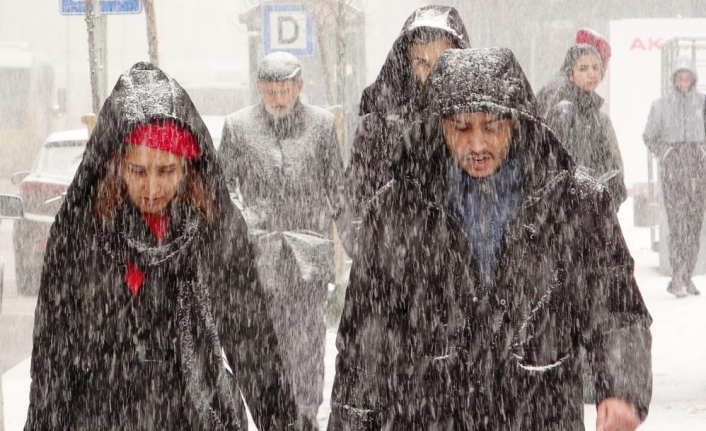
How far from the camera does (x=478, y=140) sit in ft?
12.0

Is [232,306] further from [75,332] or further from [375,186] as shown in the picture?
[375,186]

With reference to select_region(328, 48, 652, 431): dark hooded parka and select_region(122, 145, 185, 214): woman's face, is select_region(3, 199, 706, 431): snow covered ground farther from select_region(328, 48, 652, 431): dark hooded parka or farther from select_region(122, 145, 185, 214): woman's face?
select_region(122, 145, 185, 214): woman's face

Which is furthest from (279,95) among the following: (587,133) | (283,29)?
(283,29)

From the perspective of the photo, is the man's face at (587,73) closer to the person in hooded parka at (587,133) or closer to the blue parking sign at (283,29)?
the person in hooded parka at (587,133)

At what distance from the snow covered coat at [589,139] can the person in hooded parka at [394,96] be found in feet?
6.17

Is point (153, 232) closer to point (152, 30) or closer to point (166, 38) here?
point (152, 30)

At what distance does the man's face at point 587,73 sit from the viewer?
26.2ft

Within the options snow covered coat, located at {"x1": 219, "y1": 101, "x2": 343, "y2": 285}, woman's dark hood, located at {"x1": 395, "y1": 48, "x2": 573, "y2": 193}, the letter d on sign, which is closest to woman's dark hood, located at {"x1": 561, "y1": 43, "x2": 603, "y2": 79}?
snow covered coat, located at {"x1": 219, "y1": 101, "x2": 343, "y2": 285}

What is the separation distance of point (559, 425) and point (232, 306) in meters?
0.90

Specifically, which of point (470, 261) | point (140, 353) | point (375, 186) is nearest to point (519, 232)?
point (470, 261)

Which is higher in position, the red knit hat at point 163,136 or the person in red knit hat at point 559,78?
the person in red knit hat at point 559,78

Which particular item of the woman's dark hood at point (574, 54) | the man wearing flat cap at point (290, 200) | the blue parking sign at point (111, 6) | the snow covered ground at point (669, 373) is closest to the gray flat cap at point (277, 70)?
the man wearing flat cap at point (290, 200)

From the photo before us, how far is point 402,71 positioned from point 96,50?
16.4ft

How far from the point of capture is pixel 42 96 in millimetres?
36031
